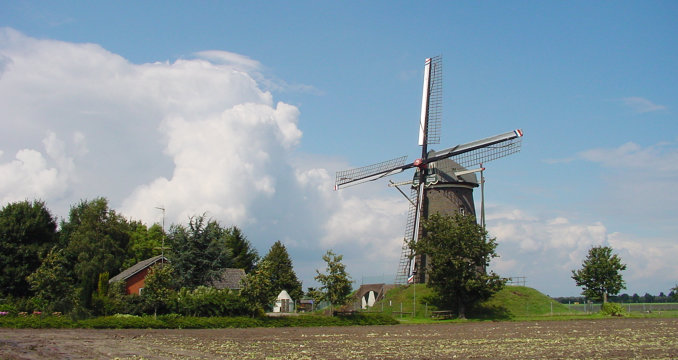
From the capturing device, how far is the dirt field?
2619cm

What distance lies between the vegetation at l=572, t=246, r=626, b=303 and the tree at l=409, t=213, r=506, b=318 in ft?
52.4

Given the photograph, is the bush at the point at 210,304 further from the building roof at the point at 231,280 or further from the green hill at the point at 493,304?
the green hill at the point at 493,304

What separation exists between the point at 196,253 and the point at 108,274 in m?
10.0

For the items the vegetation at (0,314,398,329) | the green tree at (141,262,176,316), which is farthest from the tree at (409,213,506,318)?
the green tree at (141,262,176,316)

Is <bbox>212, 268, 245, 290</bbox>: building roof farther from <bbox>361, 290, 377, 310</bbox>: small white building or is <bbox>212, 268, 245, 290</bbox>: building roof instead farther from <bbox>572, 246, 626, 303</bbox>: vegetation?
<bbox>572, 246, 626, 303</bbox>: vegetation

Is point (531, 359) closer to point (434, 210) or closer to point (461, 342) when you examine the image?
point (461, 342)

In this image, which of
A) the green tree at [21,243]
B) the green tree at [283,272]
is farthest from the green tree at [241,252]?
the green tree at [21,243]

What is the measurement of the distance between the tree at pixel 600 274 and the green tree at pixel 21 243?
5878cm

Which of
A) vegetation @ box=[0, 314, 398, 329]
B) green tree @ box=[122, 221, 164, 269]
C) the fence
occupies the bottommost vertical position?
vegetation @ box=[0, 314, 398, 329]

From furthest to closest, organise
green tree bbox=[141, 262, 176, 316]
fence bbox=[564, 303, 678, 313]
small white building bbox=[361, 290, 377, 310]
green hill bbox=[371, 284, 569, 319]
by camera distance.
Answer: small white building bbox=[361, 290, 377, 310] → fence bbox=[564, 303, 678, 313] → green hill bbox=[371, 284, 569, 319] → green tree bbox=[141, 262, 176, 316]

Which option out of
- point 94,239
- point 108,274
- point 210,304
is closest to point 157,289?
point 210,304

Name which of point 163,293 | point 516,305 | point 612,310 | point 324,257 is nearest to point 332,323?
point 324,257

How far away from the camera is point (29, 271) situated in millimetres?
65188

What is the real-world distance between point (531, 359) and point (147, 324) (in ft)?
93.6
